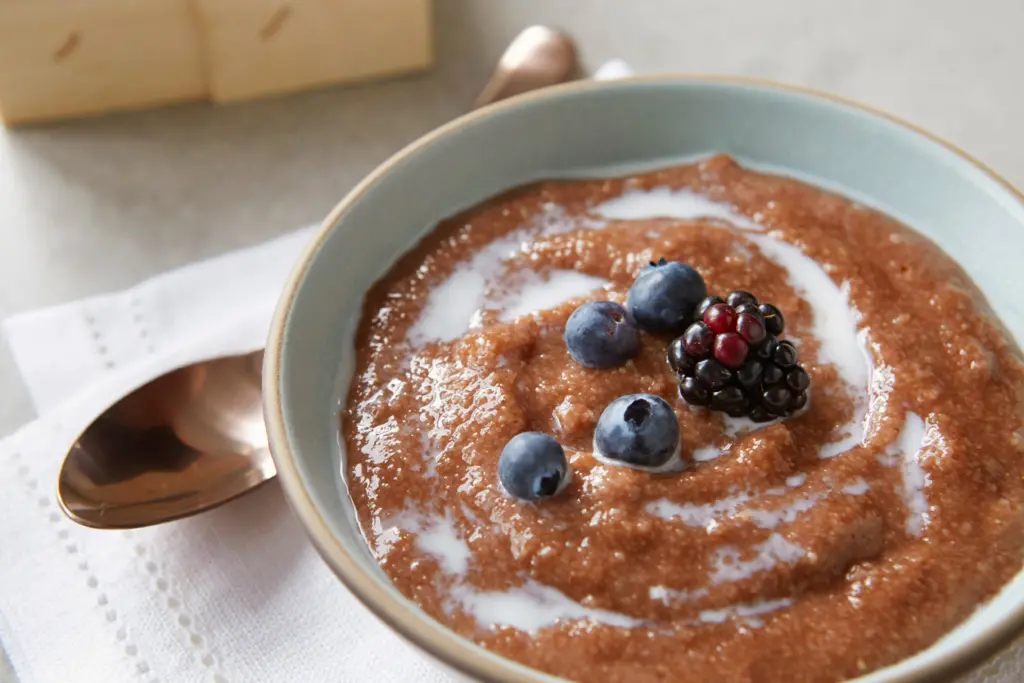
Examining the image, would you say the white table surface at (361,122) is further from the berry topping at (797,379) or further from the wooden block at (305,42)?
the berry topping at (797,379)

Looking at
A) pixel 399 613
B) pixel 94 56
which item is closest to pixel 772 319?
pixel 399 613

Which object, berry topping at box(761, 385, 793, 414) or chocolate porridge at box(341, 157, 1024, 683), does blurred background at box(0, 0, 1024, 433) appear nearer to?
chocolate porridge at box(341, 157, 1024, 683)

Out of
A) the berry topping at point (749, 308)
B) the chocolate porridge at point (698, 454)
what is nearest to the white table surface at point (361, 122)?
the chocolate porridge at point (698, 454)

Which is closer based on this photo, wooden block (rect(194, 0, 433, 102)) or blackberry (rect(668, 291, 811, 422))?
blackberry (rect(668, 291, 811, 422))

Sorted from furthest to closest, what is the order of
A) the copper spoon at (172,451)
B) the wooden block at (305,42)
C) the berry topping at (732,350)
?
the wooden block at (305,42)
the copper spoon at (172,451)
the berry topping at (732,350)

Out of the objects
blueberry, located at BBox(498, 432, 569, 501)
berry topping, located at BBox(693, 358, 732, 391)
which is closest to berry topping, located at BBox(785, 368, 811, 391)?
berry topping, located at BBox(693, 358, 732, 391)

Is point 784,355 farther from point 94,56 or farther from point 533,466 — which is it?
point 94,56
